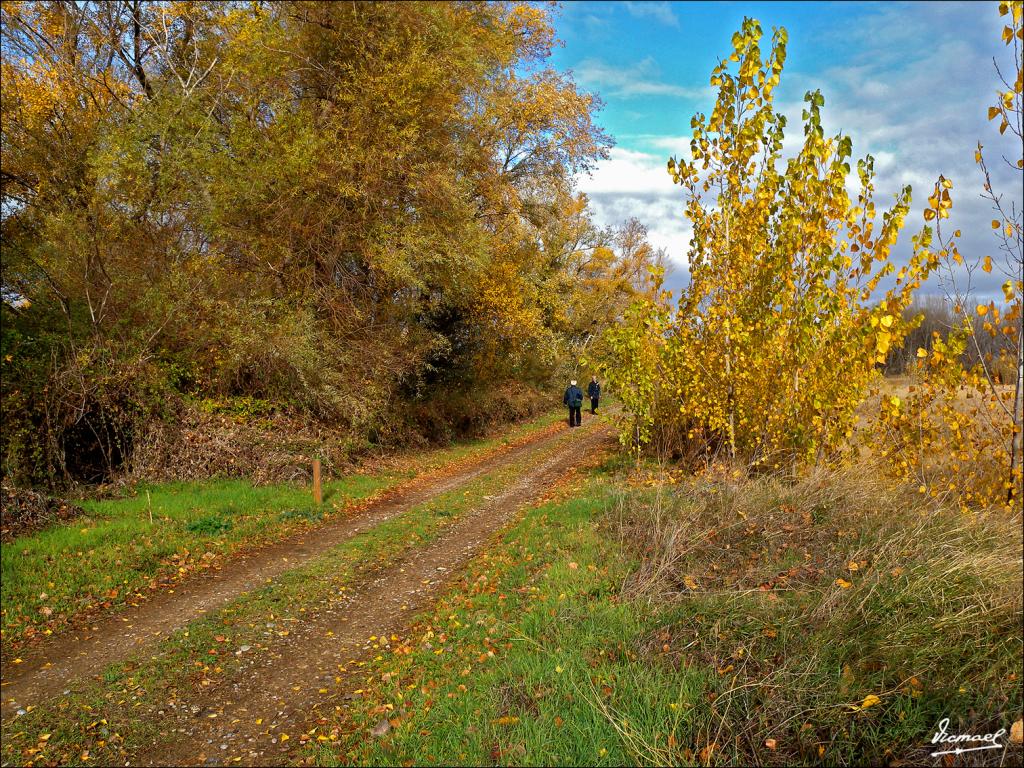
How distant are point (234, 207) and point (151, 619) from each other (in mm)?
9622

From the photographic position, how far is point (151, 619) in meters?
6.66

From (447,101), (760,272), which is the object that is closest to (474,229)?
(447,101)

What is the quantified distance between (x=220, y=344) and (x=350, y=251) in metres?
3.75

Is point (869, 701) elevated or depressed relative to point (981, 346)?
depressed

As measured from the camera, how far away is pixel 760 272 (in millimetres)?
8688

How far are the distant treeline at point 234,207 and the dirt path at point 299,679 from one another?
6.51 metres

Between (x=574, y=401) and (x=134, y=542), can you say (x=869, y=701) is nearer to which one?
(x=134, y=542)

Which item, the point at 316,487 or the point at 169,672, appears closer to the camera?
the point at 169,672

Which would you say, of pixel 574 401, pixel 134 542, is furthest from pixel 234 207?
pixel 574 401

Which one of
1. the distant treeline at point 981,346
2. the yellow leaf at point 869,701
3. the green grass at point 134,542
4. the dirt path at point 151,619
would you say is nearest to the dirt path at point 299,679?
the dirt path at point 151,619

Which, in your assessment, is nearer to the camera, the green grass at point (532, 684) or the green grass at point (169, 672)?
the green grass at point (532, 684)

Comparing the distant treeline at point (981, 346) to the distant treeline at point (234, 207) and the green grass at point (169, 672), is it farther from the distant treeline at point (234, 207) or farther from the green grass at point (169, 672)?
the distant treeline at point (234, 207)

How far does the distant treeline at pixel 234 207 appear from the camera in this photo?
11508 mm

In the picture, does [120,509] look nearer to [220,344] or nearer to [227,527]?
[227,527]
